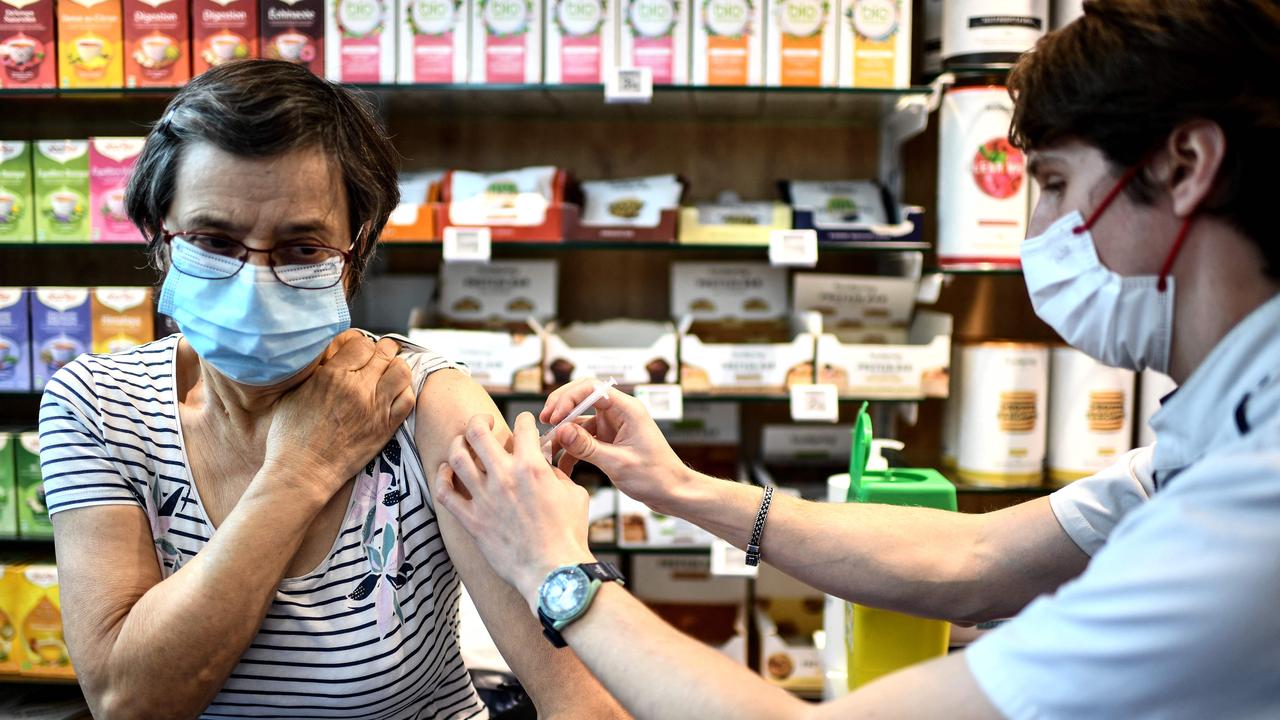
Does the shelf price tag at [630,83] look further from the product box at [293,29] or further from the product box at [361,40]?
the product box at [293,29]

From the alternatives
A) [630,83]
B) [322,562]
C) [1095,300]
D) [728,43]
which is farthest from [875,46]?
[322,562]

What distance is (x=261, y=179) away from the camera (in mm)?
1342

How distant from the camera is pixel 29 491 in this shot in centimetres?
304

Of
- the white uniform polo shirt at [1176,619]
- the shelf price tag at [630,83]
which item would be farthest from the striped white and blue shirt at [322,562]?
the shelf price tag at [630,83]

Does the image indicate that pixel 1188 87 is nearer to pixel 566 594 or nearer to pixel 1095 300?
pixel 1095 300

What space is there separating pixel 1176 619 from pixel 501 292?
7.99 ft

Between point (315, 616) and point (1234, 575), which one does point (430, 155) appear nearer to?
point (315, 616)

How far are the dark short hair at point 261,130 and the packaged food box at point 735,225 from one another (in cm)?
151

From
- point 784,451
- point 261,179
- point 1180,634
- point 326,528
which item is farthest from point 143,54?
point 1180,634

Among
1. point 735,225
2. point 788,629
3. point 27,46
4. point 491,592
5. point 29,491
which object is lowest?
point 788,629

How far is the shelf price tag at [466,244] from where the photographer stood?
9.14 feet

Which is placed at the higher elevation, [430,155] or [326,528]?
[430,155]

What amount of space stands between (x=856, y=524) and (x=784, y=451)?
5.44ft

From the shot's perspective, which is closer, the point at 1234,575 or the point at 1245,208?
the point at 1234,575
